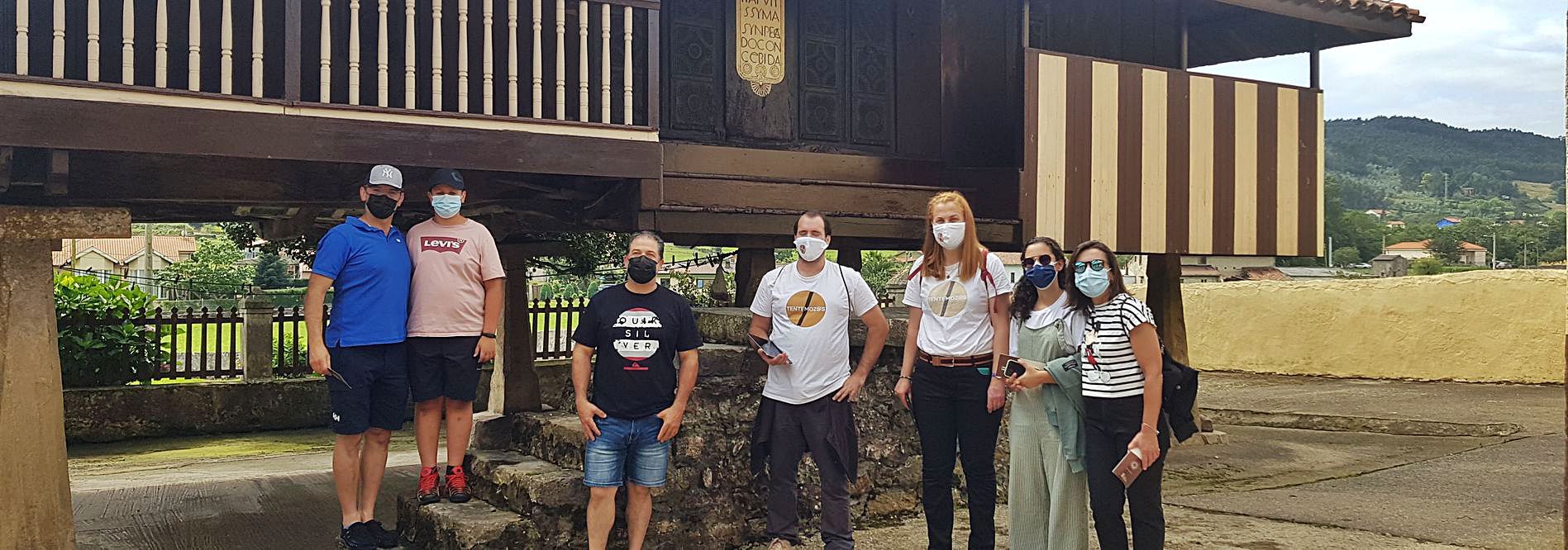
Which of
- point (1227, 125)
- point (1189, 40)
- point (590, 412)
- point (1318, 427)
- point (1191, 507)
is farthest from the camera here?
point (1318, 427)

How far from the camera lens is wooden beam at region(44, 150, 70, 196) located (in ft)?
16.5

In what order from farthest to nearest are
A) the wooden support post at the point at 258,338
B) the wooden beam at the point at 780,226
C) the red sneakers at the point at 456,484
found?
the wooden support post at the point at 258,338 → the wooden beam at the point at 780,226 → the red sneakers at the point at 456,484

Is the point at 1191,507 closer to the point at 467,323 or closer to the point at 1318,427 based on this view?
the point at 467,323

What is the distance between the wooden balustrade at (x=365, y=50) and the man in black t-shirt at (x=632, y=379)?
177cm

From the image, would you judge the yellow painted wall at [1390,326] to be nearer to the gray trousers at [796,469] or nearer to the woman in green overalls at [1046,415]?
the woman in green overalls at [1046,415]

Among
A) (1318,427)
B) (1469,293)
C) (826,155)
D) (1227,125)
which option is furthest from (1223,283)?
(826,155)

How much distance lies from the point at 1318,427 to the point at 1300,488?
4710mm

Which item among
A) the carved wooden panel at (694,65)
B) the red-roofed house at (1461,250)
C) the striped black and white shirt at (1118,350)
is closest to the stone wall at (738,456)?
the carved wooden panel at (694,65)

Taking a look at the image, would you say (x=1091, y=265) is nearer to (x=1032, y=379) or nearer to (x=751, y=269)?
(x=1032, y=379)

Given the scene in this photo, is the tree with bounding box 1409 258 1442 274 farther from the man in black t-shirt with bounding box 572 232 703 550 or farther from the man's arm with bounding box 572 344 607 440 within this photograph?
the man's arm with bounding box 572 344 607 440

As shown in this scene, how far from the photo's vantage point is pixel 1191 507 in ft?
23.4

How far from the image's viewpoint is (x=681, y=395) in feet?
16.1

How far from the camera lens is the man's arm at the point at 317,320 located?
4.71 meters

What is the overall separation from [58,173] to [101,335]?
29.0 feet
